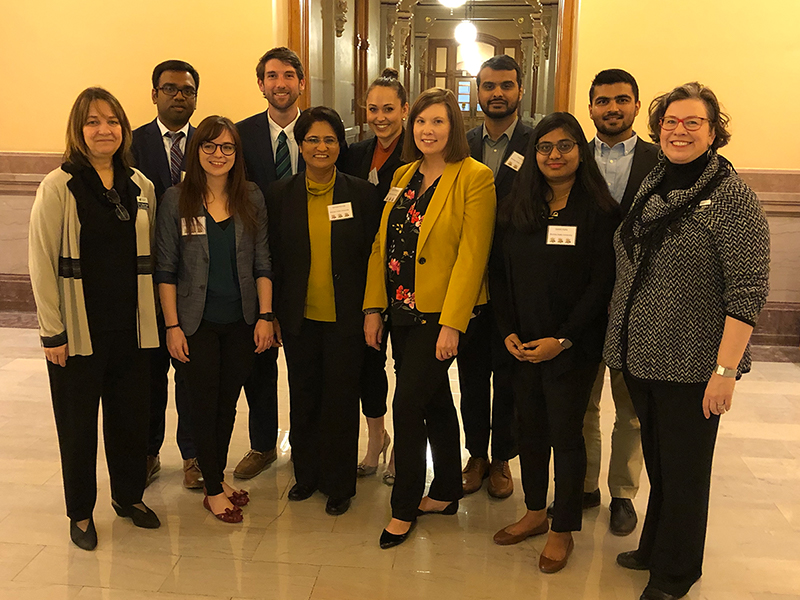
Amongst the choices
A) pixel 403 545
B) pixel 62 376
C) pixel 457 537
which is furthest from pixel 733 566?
pixel 62 376

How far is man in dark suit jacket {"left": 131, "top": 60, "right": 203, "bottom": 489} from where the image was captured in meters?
3.13

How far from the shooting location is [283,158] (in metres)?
3.23

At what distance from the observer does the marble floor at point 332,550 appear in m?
2.45

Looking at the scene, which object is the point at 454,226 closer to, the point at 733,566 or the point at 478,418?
the point at 478,418

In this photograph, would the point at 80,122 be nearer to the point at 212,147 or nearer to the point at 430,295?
the point at 212,147

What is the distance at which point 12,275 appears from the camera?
19.7ft

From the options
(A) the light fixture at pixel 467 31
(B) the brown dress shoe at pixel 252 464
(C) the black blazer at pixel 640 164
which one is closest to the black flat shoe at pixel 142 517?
(B) the brown dress shoe at pixel 252 464

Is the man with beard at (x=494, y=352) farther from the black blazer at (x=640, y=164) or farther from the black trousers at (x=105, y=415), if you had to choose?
the black trousers at (x=105, y=415)

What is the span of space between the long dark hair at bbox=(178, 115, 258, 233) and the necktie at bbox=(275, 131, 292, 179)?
0.48m

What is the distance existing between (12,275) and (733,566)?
19.4ft

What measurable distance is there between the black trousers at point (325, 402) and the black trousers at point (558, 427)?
71cm

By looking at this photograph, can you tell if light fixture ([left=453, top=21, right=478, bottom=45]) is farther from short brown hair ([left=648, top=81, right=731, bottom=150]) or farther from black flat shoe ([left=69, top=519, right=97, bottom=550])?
black flat shoe ([left=69, top=519, right=97, bottom=550])

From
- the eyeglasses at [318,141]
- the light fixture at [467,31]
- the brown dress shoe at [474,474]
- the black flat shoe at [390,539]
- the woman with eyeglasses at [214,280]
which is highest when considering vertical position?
the light fixture at [467,31]

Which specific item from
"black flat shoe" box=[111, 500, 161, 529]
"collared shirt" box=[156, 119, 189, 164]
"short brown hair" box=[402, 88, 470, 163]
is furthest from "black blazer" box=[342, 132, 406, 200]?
"black flat shoe" box=[111, 500, 161, 529]
